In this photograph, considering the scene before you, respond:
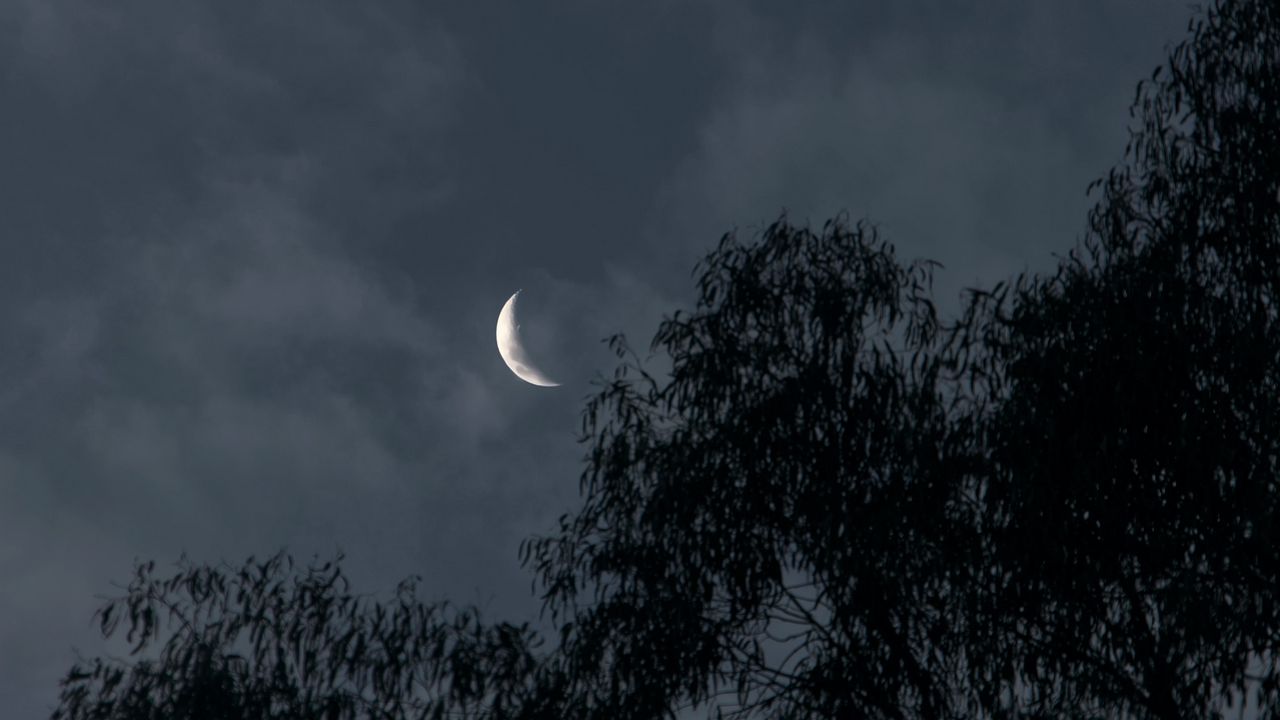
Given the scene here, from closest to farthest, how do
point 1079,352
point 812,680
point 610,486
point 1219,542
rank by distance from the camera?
point 1219,542
point 1079,352
point 812,680
point 610,486

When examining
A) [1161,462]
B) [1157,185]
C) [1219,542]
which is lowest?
[1219,542]

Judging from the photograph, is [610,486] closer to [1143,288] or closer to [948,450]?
[948,450]

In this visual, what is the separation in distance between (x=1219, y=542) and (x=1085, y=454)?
1058 millimetres

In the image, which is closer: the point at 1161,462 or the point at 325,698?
the point at 1161,462

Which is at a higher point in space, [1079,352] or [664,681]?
[1079,352]

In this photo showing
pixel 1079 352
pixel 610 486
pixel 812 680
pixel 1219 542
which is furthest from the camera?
pixel 610 486

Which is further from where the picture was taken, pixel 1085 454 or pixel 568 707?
pixel 568 707

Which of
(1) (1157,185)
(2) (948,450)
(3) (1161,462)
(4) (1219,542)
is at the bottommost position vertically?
(4) (1219,542)

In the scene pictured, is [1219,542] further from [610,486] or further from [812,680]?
[610,486]

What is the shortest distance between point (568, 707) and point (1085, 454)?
15.0 ft

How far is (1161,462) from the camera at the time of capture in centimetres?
1051

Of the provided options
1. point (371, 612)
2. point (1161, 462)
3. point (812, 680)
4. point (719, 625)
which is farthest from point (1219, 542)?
point (371, 612)

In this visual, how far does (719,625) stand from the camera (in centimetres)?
1221

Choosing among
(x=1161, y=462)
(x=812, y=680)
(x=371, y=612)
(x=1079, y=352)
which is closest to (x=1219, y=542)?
(x=1161, y=462)
